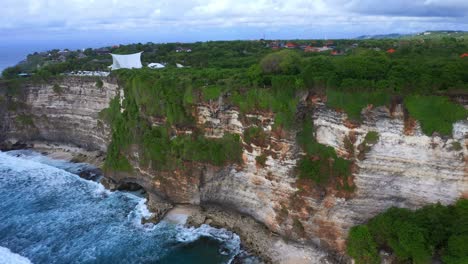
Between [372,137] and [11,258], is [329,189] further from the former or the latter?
Result: [11,258]

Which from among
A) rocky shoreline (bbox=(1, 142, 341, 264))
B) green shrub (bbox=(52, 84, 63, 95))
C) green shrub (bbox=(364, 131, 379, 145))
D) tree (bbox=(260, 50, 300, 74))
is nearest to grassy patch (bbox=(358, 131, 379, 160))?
green shrub (bbox=(364, 131, 379, 145))

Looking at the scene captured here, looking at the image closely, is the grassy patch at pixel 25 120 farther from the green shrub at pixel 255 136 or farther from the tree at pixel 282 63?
the tree at pixel 282 63

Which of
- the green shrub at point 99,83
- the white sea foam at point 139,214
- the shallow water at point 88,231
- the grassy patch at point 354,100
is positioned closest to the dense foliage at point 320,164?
the grassy patch at point 354,100

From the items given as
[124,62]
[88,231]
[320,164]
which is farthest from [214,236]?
[124,62]

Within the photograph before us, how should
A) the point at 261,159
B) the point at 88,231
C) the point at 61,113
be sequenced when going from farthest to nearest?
1. the point at 61,113
2. the point at 88,231
3. the point at 261,159

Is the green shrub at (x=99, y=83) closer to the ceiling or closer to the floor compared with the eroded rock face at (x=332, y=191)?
closer to the ceiling
